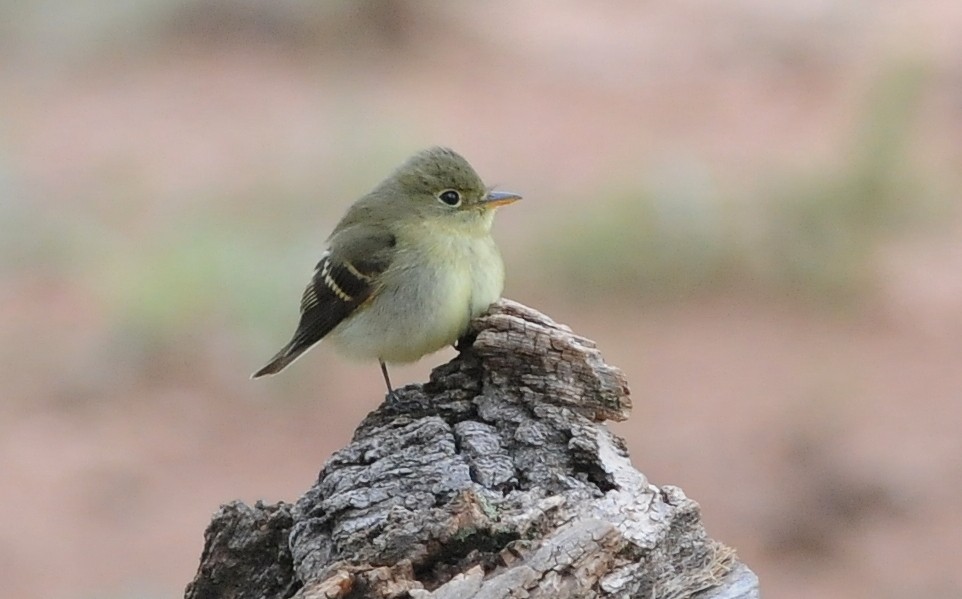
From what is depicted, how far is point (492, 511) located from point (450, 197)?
94.4 inches

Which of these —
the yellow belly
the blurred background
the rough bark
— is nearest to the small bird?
the yellow belly

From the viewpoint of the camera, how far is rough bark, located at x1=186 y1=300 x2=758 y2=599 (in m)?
3.29

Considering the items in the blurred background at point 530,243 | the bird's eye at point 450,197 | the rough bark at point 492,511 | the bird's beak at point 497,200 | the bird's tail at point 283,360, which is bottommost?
the rough bark at point 492,511

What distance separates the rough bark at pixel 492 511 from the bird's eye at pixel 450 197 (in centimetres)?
156

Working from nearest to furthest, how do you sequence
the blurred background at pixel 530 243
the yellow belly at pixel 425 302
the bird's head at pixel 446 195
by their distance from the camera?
the yellow belly at pixel 425 302
the bird's head at pixel 446 195
the blurred background at pixel 530 243

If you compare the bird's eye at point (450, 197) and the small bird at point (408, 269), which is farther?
the bird's eye at point (450, 197)

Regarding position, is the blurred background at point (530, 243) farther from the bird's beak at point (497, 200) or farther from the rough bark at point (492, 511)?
the rough bark at point (492, 511)

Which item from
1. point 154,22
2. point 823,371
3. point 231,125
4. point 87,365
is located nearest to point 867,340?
point 823,371

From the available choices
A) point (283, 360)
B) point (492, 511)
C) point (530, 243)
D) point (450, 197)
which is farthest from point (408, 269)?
point (530, 243)

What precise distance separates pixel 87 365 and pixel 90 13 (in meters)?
6.41

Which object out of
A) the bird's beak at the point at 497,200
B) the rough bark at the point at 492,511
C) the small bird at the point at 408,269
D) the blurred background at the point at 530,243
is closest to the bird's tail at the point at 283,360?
the small bird at the point at 408,269

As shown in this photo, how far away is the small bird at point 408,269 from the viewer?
16.5ft

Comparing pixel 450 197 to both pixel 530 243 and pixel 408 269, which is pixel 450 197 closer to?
pixel 408 269

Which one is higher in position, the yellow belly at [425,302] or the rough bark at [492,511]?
the yellow belly at [425,302]
